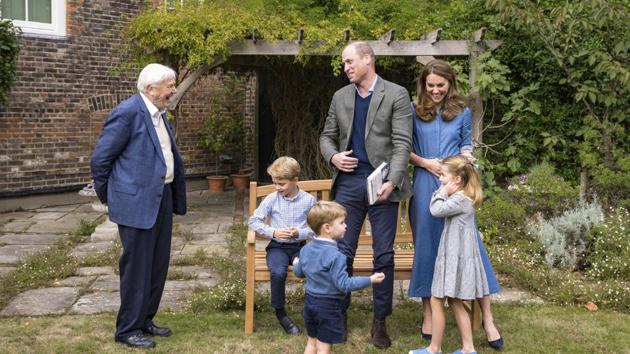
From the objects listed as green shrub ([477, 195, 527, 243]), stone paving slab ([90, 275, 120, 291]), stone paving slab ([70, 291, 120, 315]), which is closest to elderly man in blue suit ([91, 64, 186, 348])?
stone paving slab ([70, 291, 120, 315])

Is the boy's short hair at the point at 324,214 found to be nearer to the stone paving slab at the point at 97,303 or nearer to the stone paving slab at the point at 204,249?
the stone paving slab at the point at 97,303

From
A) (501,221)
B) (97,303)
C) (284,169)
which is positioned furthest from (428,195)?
(501,221)

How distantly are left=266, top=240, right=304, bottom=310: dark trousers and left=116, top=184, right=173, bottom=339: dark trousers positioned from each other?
0.69m

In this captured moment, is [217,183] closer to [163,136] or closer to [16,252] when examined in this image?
[16,252]

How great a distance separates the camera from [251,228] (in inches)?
190

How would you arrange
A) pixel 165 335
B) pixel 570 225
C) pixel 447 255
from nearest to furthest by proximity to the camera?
pixel 447 255, pixel 165 335, pixel 570 225

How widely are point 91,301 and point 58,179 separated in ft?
20.7

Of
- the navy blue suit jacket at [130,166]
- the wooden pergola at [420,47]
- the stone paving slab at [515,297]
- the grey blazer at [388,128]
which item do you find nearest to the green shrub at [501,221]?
the stone paving slab at [515,297]

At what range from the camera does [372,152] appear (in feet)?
14.8

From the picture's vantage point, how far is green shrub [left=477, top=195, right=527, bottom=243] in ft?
24.6

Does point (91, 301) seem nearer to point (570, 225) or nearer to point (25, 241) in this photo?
point (25, 241)

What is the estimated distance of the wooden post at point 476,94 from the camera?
884cm

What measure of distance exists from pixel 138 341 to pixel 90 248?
351cm

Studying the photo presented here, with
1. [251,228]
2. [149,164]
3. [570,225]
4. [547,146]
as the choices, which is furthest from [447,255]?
[547,146]
